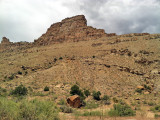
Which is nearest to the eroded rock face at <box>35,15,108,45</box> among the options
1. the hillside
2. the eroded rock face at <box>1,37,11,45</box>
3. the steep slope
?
the hillside

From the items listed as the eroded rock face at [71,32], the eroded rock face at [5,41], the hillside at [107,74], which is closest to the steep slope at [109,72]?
the hillside at [107,74]

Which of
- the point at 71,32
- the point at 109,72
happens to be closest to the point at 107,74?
the point at 109,72

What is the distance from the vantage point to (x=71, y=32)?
52875 mm

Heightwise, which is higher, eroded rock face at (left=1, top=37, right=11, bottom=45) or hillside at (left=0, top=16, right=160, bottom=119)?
eroded rock face at (left=1, top=37, right=11, bottom=45)

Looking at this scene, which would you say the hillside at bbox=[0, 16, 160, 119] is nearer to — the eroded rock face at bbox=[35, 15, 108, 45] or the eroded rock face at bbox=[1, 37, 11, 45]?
the eroded rock face at bbox=[35, 15, 108, 45]

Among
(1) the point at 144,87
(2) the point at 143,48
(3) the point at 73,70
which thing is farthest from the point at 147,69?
(3) the point at 73,70

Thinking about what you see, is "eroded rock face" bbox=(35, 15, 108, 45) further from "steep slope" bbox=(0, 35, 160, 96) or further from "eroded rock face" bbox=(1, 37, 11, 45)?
"eroded rock face" bbox=(1, 37, 11, 45)

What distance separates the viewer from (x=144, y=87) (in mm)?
16391

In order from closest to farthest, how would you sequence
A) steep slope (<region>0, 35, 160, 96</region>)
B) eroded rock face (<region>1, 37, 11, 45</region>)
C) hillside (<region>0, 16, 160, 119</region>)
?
hillside (<region>0, 16, 160, 119</region>) < steep slope (<region>0, 35, 160, 96</region>) < eroded rock face (<region>1, 37, 11, 45</region>)

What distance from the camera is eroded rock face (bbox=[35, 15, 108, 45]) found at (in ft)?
157

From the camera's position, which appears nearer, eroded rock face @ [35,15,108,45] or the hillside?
the hillside

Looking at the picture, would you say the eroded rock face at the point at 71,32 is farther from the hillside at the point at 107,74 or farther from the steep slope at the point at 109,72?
the steep slope at the point at 109,72

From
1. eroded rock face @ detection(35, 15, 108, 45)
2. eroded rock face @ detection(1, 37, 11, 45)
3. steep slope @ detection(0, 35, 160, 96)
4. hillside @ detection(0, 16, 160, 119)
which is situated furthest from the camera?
eroded rock face @ detection(1, 37, 11, 45)

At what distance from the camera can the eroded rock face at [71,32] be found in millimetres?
47938
